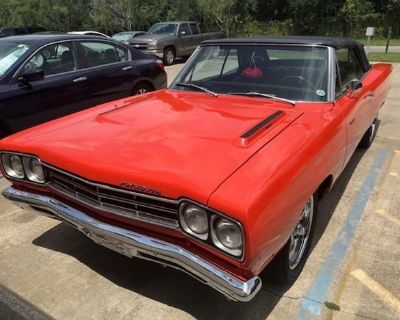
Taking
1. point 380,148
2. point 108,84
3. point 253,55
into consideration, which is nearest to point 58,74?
point 108,84

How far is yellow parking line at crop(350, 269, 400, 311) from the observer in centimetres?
293

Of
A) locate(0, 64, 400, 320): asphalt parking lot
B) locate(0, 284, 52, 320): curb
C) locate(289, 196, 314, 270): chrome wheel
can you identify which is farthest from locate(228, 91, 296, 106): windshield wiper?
locate(0, 284, 52, 320): curb

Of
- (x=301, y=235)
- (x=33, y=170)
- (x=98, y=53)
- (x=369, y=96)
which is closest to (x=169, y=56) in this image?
(x=98, y=53)

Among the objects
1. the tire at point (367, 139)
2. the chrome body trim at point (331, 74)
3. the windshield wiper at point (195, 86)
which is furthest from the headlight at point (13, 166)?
the tire at point (367, 139)

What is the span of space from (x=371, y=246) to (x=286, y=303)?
3.40 ft

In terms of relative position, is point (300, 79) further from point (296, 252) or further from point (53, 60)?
point (53, 60)

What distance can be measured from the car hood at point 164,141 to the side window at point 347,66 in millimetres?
890

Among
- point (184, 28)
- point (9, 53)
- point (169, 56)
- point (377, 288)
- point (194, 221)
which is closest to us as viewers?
point (194, 221)

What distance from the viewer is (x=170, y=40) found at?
17.6 meters

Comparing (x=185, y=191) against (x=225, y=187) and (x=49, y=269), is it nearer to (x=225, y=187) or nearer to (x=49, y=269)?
(x=225, y=187)

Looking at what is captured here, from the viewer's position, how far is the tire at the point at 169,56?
17.4 metres

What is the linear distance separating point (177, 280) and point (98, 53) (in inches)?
180

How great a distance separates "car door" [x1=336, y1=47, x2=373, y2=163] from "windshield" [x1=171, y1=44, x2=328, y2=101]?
0.25 metres

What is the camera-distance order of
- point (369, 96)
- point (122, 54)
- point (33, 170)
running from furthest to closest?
point (122, 54) → point (369, 96) → point (33, 170)
